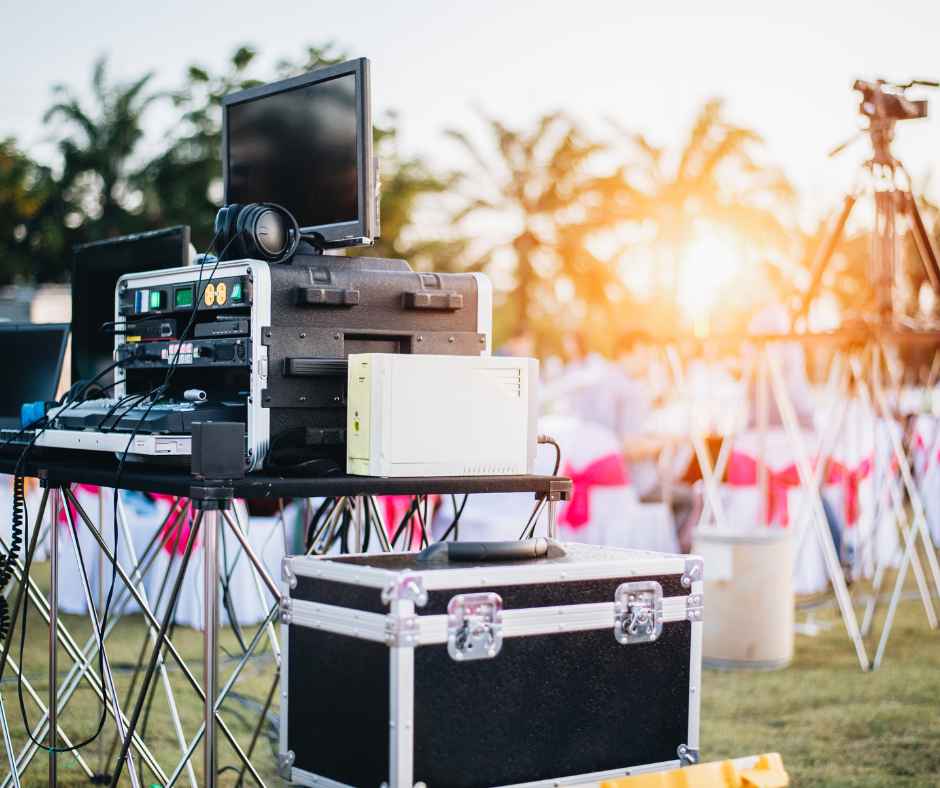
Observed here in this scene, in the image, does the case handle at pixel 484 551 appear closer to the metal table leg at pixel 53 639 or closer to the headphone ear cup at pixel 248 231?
the headphone ear cup at pixel 248 231

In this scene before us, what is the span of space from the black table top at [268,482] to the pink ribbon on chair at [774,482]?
4.53m

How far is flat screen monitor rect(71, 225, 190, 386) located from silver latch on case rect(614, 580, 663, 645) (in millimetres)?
1540

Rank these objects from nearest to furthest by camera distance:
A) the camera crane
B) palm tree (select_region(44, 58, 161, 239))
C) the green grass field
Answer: the green grass field, the camera crane, palm tree (select_region(44, 58, 161, 239))

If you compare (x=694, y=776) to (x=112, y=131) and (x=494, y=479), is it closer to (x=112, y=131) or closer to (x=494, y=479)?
(x=494, y=479)

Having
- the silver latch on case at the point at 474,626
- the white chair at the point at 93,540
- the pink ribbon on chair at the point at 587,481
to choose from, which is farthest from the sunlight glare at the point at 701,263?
the silver latch on case at the point at 474,626

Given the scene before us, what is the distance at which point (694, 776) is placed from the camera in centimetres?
226

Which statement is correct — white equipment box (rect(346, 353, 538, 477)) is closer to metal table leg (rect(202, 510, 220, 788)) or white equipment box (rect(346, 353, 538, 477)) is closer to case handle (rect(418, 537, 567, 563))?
case handle (rect(418, 537, 567, 563))

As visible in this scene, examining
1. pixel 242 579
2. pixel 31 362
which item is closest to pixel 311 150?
pixel 31 362

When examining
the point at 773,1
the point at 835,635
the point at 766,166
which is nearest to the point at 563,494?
the point at 835,635

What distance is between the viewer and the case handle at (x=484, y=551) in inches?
90.6

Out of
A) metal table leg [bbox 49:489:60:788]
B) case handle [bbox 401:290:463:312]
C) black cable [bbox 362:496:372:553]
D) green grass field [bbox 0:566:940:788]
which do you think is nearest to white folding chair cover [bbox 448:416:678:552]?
green grass field [bbox 0:566:940:788]

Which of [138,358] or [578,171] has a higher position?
[578,171]

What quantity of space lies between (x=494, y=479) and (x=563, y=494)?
23cm

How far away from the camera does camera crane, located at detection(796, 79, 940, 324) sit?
5.21m
